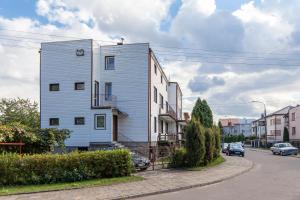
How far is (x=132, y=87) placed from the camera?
34.7 meters

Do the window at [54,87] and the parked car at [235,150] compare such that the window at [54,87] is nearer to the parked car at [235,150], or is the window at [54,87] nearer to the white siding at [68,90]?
the white siding at [68,90]

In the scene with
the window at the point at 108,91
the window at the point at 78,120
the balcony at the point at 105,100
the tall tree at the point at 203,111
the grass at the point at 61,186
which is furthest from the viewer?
the tall tree at the point at 203,111

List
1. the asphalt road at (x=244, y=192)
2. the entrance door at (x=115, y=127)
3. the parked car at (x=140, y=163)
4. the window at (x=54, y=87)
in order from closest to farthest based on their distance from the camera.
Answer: the asphalt road at (x=244, y=192) < the parked car at (x=140, y=163) < the entrance door at (x=115, y=127) < the window at (x=54, y=87)

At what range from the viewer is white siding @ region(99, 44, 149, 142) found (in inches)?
1355

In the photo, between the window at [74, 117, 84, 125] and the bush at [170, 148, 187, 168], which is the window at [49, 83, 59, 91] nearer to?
the window at [74, 117, 84, 125]

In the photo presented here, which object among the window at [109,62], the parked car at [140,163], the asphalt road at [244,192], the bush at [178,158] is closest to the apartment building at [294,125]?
the window at [109,62]

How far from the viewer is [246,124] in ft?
552

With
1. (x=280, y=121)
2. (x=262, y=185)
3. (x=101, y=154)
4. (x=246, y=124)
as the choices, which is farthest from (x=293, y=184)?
(x=246, y=124)

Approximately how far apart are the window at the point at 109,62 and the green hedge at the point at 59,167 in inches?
674

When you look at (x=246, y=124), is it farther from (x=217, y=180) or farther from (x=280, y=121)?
(x=217, y=180)

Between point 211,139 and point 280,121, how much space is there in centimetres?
6662

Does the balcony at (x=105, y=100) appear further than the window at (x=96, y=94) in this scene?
Yes

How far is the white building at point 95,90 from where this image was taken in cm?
3369

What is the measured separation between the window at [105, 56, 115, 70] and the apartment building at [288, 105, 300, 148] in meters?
43.1
